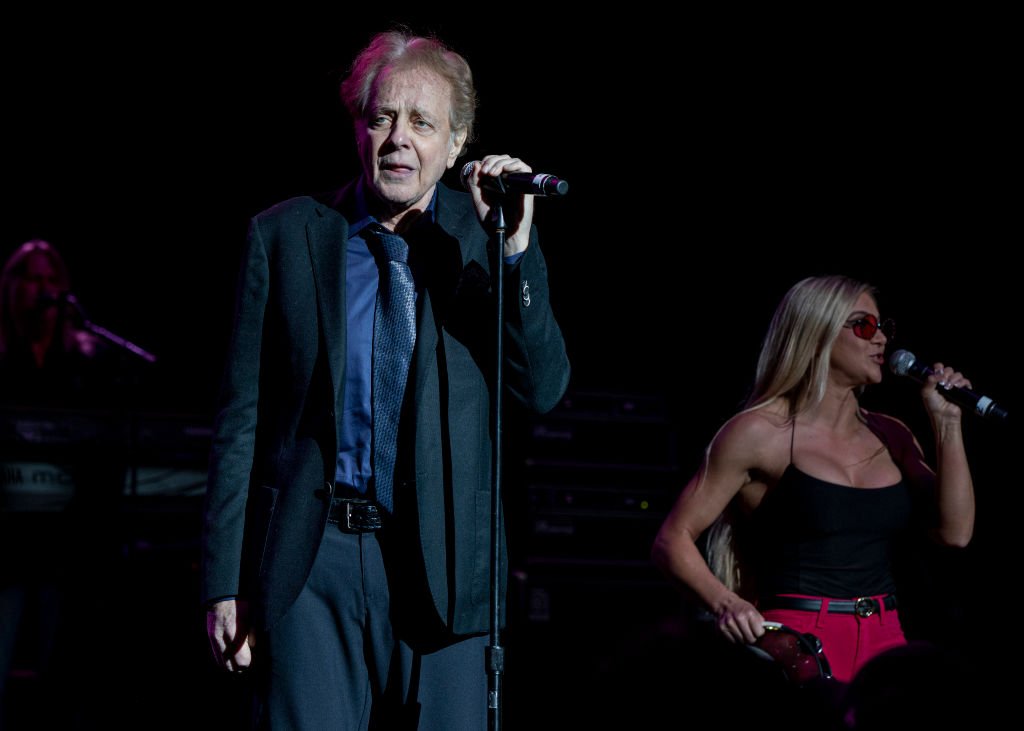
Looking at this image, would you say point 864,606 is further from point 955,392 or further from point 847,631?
point 955,392

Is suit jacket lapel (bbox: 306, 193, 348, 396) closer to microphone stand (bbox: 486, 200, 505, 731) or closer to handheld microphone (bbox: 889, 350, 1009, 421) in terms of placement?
microphone stand (bbox: 486, 200, 505, 731)

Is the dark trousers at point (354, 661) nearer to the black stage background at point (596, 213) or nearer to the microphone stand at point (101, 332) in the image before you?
the black stage background at point (596, 213)

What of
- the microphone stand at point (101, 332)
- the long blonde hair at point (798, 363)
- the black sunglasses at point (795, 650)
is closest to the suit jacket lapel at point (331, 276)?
the black sunglasses at point (795, 650)

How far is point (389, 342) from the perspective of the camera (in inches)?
78.0

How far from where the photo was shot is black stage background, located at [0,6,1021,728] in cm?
442

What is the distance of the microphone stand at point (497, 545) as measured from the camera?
1.78 m

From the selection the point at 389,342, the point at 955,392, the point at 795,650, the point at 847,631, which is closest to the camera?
the point at 389,342

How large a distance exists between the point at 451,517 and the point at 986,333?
10.1 feet

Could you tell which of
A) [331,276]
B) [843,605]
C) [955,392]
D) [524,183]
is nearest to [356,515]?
[331,276]

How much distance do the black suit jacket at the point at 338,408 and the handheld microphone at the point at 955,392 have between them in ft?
4.70

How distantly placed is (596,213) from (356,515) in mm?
4212

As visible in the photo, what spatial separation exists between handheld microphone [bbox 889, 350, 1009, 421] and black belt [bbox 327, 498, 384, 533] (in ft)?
5.92

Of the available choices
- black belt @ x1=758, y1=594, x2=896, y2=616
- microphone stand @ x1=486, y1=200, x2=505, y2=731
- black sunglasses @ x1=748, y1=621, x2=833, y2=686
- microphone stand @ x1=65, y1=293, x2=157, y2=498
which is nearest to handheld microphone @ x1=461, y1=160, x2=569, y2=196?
microphone stand @ x1=486, y1=200, x2=505, y2=731

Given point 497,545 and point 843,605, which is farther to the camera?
point 843,605
